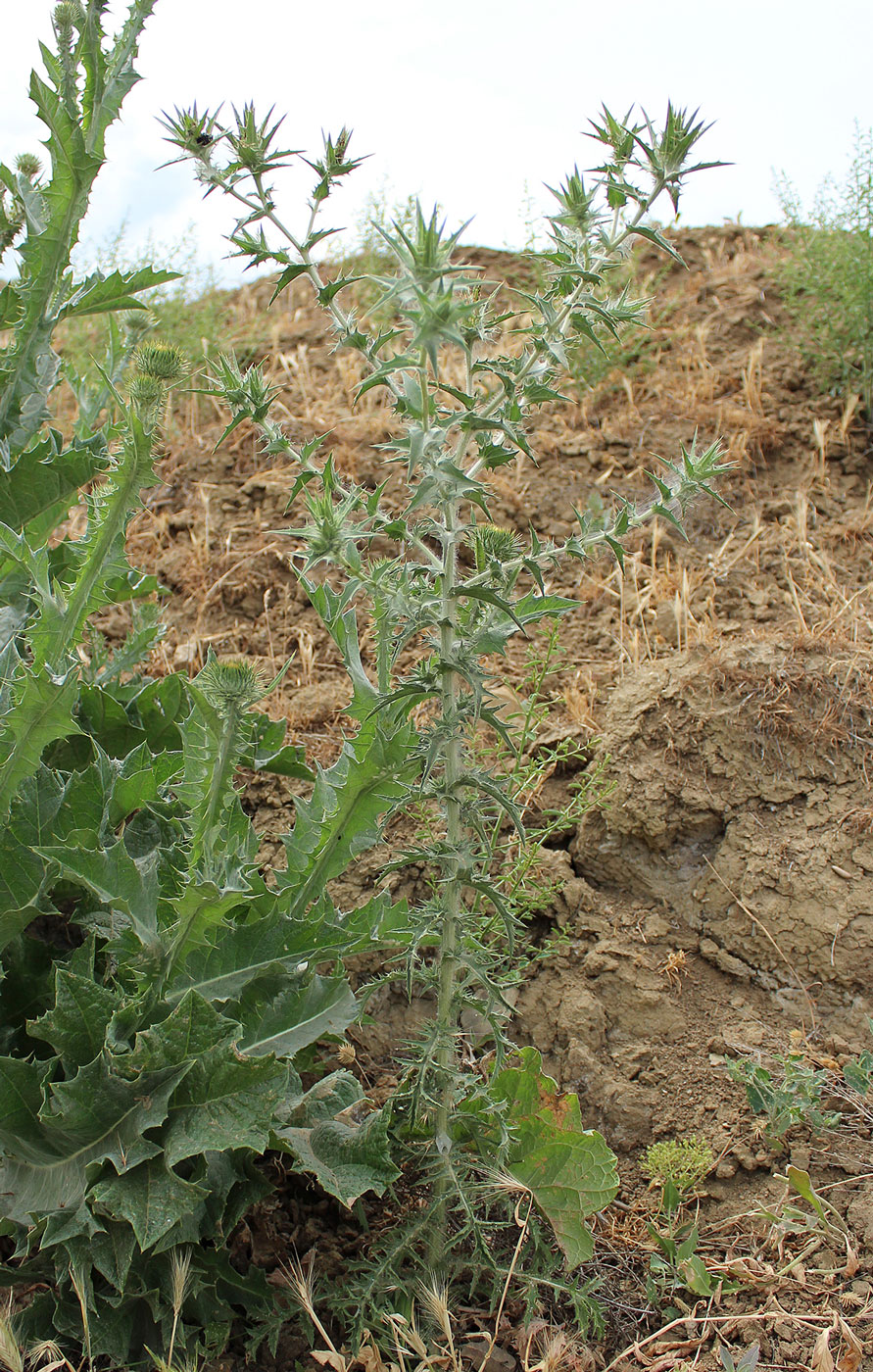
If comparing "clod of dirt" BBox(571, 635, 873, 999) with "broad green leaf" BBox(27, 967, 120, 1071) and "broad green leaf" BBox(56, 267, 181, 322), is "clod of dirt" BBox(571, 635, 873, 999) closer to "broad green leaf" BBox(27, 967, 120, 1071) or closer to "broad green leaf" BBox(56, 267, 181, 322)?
"broad green leaf" BBox(27, 967, 120, 1071)

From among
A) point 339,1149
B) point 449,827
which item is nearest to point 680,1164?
point 339,1149

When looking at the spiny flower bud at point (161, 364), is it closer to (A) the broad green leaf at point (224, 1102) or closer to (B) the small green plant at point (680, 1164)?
(A) the broad green leaf at point (224, 1102)

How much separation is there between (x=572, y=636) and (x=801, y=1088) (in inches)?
76.7

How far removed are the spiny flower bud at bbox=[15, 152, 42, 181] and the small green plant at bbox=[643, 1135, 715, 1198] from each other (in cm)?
331

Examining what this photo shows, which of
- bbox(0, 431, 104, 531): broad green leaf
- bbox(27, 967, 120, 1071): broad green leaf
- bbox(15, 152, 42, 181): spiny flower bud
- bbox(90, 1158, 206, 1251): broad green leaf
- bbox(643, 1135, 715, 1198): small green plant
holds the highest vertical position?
bbox(15, 152, 42, 181): spiny flower bud

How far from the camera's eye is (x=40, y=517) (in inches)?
110

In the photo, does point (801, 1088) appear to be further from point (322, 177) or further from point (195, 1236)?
point (322, 177)

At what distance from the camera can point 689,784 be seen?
3332mm

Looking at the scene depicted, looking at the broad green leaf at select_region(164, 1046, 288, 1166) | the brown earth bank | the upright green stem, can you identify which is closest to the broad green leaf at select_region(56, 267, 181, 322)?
the upright green stem

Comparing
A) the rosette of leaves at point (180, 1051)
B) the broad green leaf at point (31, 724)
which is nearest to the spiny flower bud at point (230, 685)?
the rosette of leaves at point (180, 1051)

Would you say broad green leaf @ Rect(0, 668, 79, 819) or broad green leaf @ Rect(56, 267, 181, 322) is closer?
broad green leaf @ Rect(0, 668, 79, 819)

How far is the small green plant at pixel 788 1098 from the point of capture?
2568 millimetres

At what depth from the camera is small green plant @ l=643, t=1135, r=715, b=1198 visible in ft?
8.49

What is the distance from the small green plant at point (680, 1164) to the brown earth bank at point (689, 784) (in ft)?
0.19
